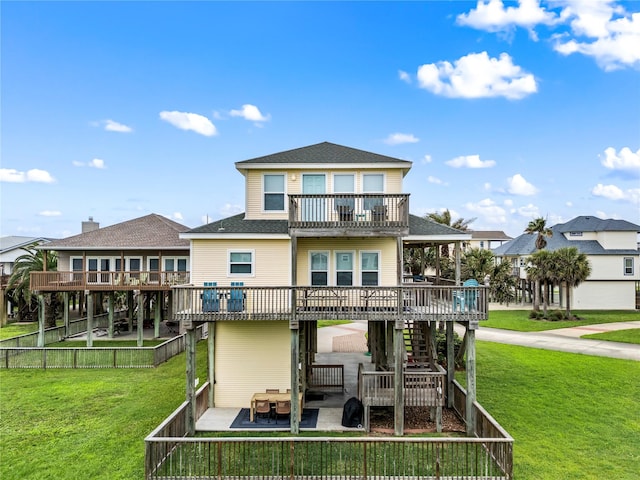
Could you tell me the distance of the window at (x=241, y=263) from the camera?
14.9 metres

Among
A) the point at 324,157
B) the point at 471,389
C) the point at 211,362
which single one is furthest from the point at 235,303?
the point at 471,389

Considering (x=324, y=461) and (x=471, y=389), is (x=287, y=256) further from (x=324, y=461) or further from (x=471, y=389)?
(x=471, y=389)

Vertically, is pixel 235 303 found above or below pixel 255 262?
below

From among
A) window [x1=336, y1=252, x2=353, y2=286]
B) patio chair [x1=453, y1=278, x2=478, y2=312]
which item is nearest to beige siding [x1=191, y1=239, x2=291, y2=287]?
window [x1=336, y1=252, x2=353, y2=286]

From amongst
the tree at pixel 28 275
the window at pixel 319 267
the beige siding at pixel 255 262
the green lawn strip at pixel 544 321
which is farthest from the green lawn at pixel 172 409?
the tree at pixel 28 275

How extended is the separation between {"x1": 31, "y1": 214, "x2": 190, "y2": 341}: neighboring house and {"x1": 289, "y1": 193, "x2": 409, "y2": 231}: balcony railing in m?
14.4

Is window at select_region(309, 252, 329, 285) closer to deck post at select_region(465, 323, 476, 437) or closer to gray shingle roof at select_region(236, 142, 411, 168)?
gray shingle roof at select_region(236, 142, 411, 168)

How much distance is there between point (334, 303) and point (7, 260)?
39.8 metres

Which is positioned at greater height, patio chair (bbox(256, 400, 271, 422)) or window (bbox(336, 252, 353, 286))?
window (bbox(336, 252, 353, 286))

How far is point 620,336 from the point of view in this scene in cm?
2645

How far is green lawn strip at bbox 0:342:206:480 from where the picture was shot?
398 inches

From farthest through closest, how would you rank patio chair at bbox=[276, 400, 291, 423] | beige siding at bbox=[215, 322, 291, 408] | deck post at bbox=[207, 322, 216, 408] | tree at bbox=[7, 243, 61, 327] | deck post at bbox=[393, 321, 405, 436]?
tree at bbox=[7, 243, 61, 327] → beige siding at bbox=[215, 322, 291, 408] → deck post at bbox=[207, 322, 216, 408] → patio chair at bbox=[276, 400, 291, 423] → deck post at bbox=[393, 321, 405, 436]

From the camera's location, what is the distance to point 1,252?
37.9 m

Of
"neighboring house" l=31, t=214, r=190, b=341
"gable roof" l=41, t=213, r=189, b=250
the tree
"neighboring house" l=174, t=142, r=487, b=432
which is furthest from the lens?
the tree
